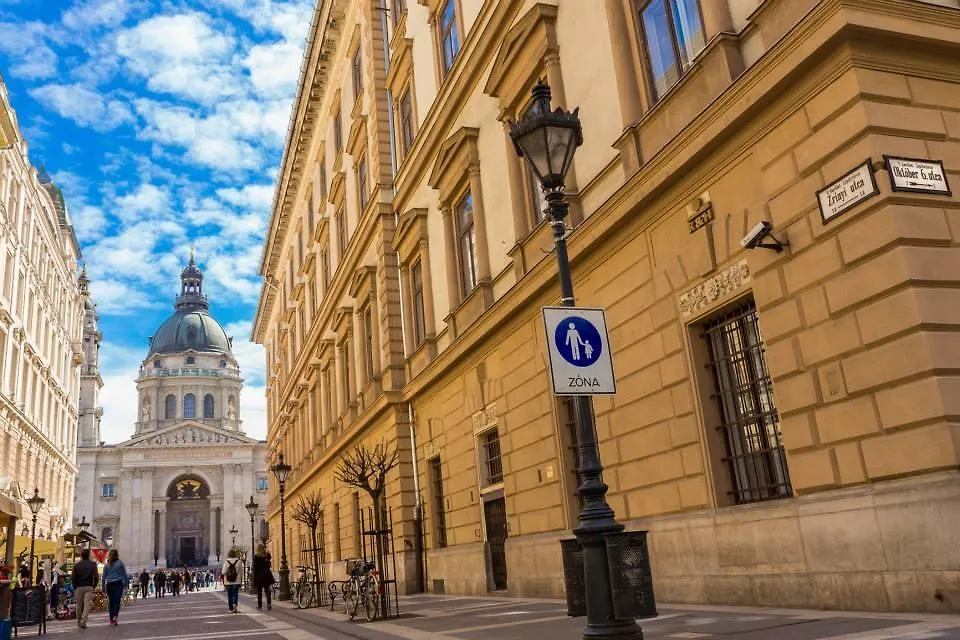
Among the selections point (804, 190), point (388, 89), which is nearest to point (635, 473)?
point (804, 190)

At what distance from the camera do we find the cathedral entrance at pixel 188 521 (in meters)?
109

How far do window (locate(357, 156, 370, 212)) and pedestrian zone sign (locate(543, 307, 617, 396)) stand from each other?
65.3 feet

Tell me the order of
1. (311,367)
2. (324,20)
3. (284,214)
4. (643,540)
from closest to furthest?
(643,540) < (324,20) < (311,367) < (284,214)

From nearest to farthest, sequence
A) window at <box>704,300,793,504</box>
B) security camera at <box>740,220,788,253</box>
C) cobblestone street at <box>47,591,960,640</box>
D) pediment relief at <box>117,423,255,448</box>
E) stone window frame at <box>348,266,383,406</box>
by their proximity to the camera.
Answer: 1. cobblestone street at <box>47,591,960,640</box>
2. security camera at <box>740,220,788,253</box>
3. window at <box>704,300,793,504</box>
4. stone window frame at <box>348,266,383,406</box>
5. pediment relief at <box>117,423,255,448</box>

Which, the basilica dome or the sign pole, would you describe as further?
the basilica dome

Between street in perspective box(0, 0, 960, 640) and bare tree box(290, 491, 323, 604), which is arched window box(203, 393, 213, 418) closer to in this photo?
bare tree box(290, 491, 323, 604)

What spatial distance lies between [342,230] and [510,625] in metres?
21.5

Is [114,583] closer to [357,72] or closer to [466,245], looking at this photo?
[466,245]

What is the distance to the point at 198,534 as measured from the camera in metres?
111

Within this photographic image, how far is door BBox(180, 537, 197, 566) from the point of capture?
362 ft

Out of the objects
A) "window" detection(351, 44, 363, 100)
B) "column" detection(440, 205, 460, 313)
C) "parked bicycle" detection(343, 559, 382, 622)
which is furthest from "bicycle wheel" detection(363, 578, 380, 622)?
"window" detection(351, 44, 363, 100)

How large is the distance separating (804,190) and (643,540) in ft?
14.2

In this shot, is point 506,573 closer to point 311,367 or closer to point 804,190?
point 804,190

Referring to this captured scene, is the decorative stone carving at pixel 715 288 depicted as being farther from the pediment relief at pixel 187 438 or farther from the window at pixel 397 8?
the pediment relief at pixel 187 438
